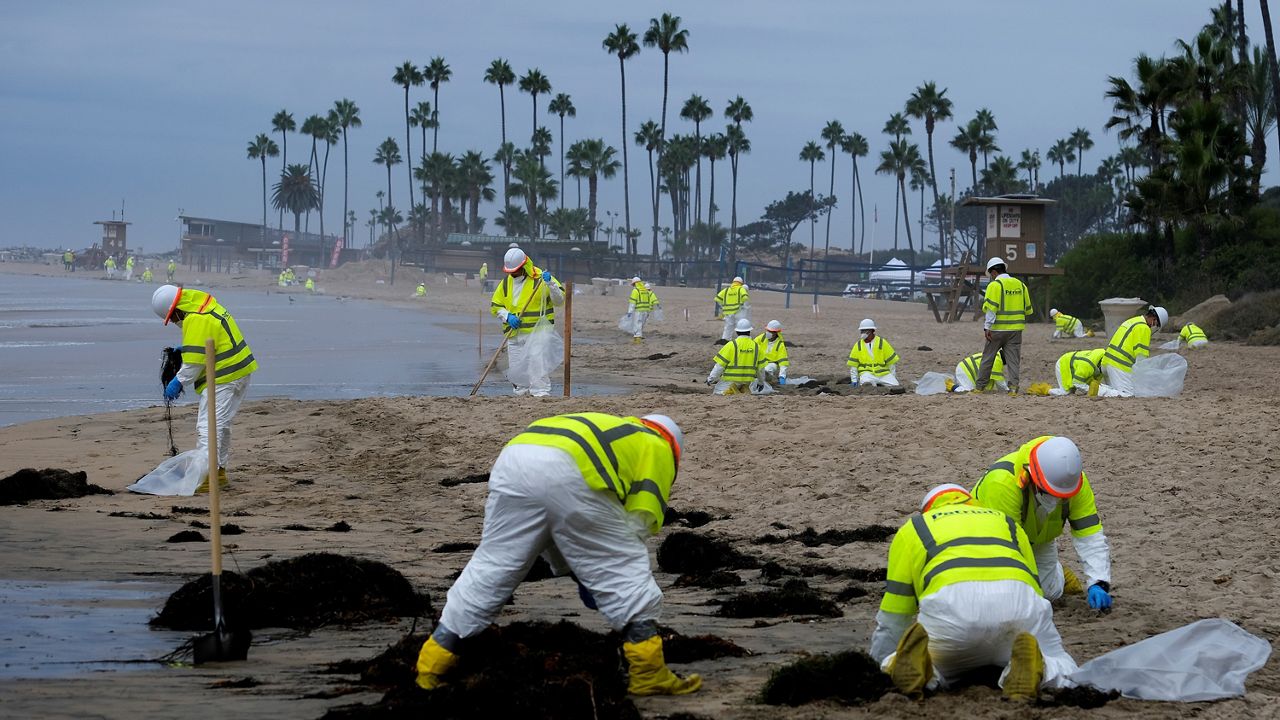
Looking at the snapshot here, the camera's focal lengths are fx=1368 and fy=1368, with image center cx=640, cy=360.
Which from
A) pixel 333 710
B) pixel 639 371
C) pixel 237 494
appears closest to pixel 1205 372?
pixel 639 371

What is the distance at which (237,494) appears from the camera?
39.0 feet

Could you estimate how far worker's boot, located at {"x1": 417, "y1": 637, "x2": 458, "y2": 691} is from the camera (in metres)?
5.34

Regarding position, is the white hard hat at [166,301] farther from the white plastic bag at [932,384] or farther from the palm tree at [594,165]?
the palm tree at [594,165]

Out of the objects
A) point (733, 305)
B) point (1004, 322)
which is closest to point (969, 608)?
point (1004, 322)

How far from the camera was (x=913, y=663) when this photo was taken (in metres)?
5.43

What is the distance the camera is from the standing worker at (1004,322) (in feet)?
54.3

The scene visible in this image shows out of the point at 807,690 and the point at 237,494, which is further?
the point at 237,494

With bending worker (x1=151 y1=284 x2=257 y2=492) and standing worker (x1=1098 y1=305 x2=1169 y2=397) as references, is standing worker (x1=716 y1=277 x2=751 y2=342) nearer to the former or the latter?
standing worker (x1=1098 y1=305 x2=1169 y2=397)

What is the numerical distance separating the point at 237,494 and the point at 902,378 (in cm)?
1221

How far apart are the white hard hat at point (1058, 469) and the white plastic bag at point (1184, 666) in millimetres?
1045

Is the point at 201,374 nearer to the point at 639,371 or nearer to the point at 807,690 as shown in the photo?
the point at 807,690

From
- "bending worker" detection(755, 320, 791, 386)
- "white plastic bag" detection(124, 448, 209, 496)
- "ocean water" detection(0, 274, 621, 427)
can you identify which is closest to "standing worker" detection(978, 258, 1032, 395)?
"bending worker" detection(755, 320, 791, 386)

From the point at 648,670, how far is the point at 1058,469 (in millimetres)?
2434

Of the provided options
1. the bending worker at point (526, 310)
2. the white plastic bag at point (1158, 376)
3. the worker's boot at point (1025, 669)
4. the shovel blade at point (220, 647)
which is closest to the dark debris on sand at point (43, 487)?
the shovel blade at point (220, 647)
